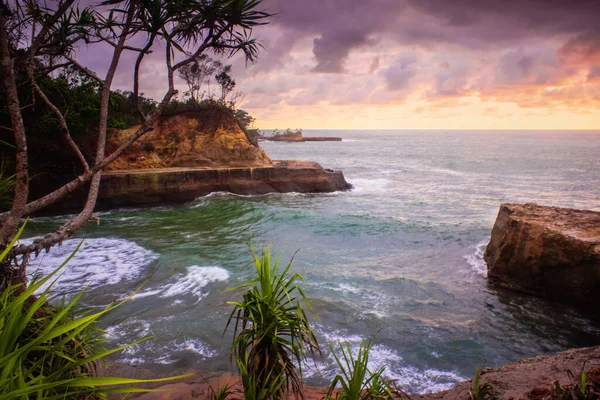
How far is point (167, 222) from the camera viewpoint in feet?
46.9

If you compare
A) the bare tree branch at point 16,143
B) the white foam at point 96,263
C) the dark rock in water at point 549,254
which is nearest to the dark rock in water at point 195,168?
the white foam at point 96,263

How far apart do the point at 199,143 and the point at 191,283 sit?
49.6 ft

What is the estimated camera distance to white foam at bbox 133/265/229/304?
752cm

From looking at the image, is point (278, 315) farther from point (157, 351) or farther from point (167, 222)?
point (167, 222)

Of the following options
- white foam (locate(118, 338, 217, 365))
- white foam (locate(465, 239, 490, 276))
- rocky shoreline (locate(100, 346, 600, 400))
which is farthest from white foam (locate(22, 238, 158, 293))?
white foam (locate(465, 239, 490, 276))

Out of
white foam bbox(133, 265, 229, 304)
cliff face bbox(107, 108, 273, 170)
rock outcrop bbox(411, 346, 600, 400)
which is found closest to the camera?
rock outcrop bbox(411, 346, 600, 400)

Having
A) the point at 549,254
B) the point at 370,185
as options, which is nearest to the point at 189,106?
the point at 370,185

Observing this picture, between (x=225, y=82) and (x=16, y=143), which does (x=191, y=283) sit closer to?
(x=16, y=143)

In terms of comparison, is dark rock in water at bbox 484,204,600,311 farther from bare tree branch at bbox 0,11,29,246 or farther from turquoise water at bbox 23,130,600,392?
bare tree branch at bbox 0,11,29,246

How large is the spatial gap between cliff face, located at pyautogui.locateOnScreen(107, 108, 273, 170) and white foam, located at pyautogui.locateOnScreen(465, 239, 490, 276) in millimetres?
14226

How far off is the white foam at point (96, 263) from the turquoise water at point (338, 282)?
52 mm

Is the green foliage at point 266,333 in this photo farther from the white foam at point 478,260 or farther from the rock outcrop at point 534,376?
the white foam at point 478,260

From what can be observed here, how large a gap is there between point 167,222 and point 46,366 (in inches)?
486

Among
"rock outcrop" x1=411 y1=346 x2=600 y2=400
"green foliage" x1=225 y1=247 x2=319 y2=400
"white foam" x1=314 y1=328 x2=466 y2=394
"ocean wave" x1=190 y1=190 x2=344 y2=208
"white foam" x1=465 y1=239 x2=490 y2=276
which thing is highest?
"green foliage" x1=225 y1=247 x2=319 y2=400
